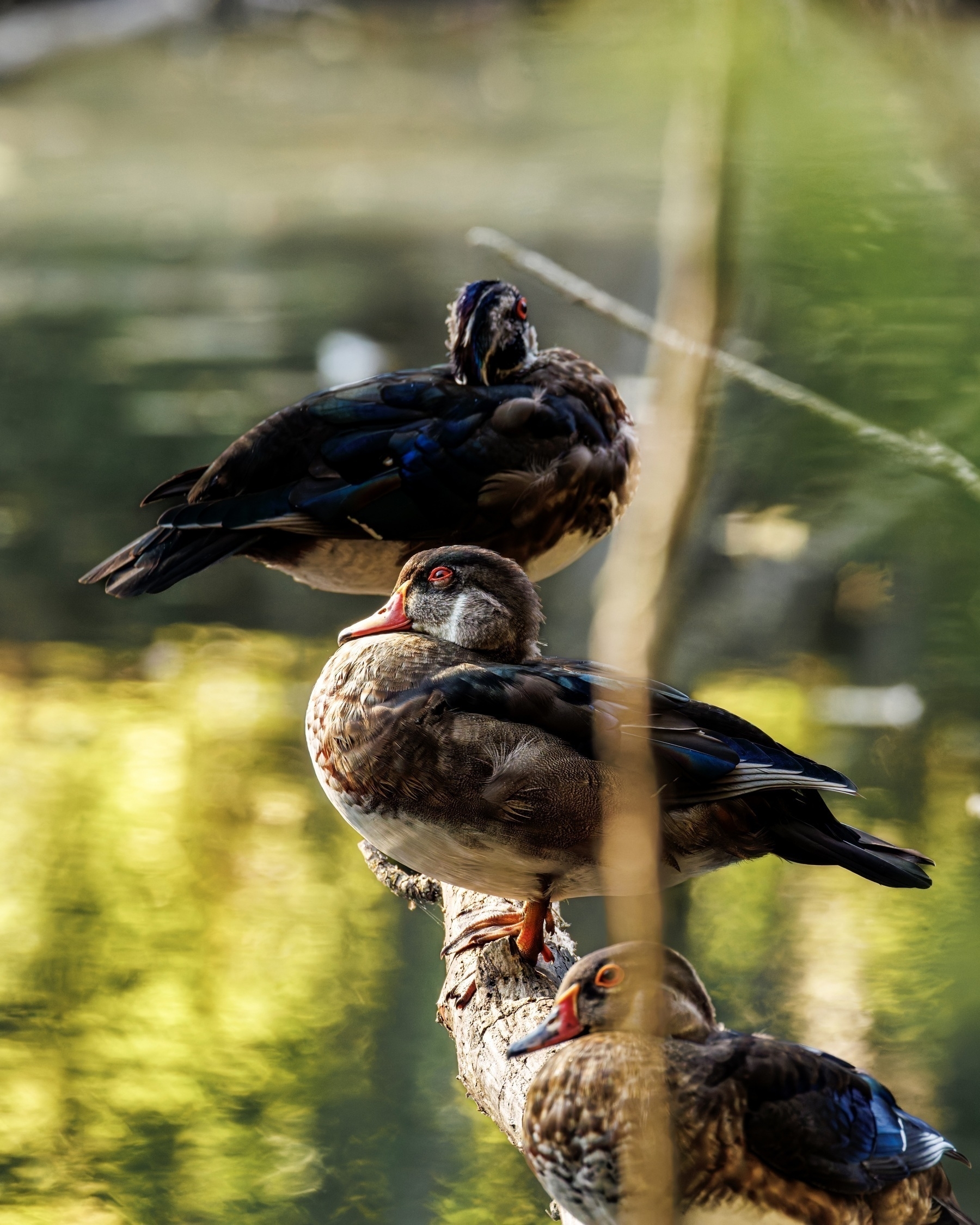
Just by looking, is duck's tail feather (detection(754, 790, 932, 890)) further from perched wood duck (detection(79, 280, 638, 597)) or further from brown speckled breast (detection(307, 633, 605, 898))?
perched wood duck (detection(79, 280, 638, 597))

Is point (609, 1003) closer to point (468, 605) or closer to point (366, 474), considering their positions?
point (468, 605)

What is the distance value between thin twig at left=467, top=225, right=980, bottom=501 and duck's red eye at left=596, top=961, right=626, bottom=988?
315mm

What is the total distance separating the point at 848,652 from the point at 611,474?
1.72 metres

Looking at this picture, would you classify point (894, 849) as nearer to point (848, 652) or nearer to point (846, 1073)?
point (846, 1073)

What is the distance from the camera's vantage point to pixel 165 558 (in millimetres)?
1140

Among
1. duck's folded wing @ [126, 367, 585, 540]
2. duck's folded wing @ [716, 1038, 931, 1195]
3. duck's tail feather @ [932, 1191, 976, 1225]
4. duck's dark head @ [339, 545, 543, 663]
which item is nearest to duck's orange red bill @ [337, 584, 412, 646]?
duck's dark head @ [339, 545, 543, 663]

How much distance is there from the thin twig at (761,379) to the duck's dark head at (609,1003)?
30 cm

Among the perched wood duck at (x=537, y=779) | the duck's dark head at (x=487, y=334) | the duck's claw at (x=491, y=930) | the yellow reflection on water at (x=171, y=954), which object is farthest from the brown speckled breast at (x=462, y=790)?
the yellow reflection on water at (x=171, y=954)

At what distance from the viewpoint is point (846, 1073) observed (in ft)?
2.53

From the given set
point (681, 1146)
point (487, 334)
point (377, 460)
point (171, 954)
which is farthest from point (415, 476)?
point (171, 954)

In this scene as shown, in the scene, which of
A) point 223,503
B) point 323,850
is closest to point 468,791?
point 223,503

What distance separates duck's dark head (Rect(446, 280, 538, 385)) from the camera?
1199 mm

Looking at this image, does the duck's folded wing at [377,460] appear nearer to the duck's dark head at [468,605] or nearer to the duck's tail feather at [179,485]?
the duck's tail feather at [179,485]

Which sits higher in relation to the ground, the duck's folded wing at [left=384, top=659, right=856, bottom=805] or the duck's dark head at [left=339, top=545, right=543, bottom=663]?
the duck's dark head at [left=339, top=545, right=543, bottom=663]
